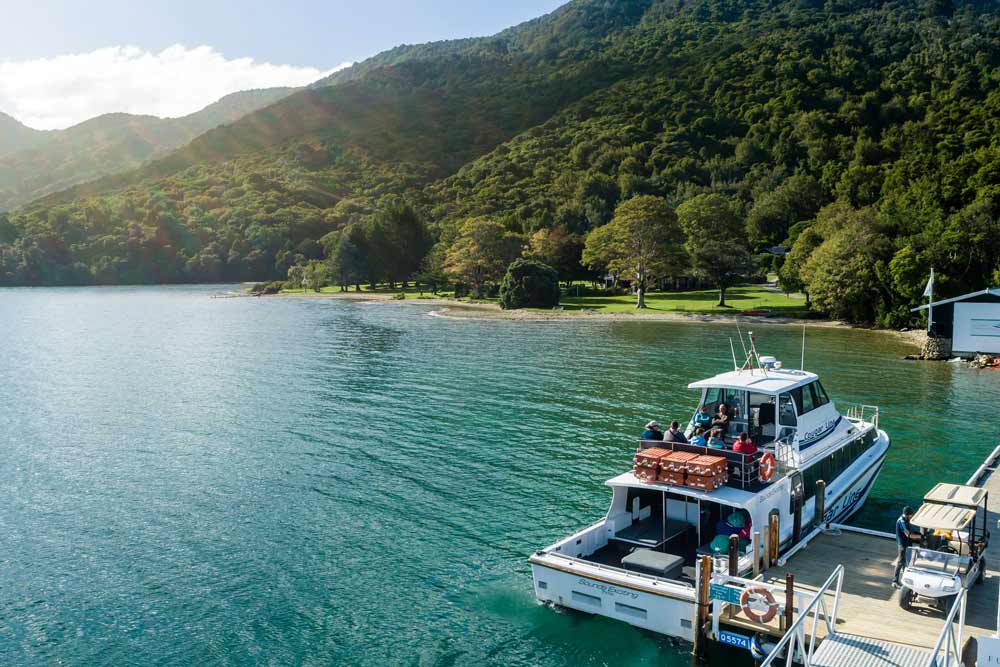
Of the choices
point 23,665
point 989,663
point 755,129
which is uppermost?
point 755,129

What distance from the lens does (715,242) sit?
294 feet

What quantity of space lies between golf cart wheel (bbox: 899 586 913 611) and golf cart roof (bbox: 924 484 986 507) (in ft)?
10.6

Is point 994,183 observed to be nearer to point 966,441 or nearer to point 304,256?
point 966,441

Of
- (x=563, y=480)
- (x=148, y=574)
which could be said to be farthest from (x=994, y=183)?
(x=148, y=574)

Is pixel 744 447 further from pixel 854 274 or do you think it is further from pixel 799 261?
pixel 799 261

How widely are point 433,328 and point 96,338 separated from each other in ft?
107

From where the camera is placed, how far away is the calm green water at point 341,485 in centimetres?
1545

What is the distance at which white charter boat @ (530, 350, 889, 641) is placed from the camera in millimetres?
14883

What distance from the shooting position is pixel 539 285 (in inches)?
3797

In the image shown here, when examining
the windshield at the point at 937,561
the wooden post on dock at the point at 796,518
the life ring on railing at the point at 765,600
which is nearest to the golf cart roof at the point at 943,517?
the windshield at the point at 937,561

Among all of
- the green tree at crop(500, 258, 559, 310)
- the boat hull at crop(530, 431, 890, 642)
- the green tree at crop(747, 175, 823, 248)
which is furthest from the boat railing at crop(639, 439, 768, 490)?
the green tree at crop(747, 175, 823, 248)

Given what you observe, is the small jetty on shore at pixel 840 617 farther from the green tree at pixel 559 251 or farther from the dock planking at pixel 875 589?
the green tree at pixel 559 251

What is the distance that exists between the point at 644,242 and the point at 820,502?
74.3m

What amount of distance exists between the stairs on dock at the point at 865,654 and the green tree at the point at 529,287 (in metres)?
84.4
